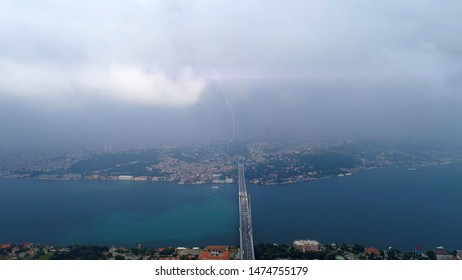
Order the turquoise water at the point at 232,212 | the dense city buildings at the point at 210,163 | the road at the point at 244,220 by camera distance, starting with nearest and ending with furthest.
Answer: the road at the point at 244,220, the turquoise water at the point at 232,212, the dense city buildings at the point at 210,163

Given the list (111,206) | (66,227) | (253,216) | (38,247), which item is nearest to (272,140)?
(253,216)

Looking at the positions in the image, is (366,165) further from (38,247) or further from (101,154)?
(38,247)

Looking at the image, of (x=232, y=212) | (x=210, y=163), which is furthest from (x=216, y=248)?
(x=210, y=163)

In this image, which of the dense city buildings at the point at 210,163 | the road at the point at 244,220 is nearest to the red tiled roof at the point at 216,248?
the road at the point at 244,220

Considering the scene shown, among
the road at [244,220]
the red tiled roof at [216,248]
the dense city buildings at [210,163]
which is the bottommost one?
the red tiled roof at [216,248]

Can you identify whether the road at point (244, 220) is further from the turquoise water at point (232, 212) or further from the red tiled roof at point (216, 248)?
the red tiled roof at point (216, 248)

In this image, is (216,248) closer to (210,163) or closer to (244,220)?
→ (244,220)

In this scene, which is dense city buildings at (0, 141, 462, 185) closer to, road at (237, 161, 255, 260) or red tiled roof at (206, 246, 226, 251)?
road at (237, 161, 255, 260)

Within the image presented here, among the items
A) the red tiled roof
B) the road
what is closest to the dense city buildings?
the road

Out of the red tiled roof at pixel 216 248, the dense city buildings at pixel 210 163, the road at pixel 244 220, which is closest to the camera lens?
the road at pixel 244 220
